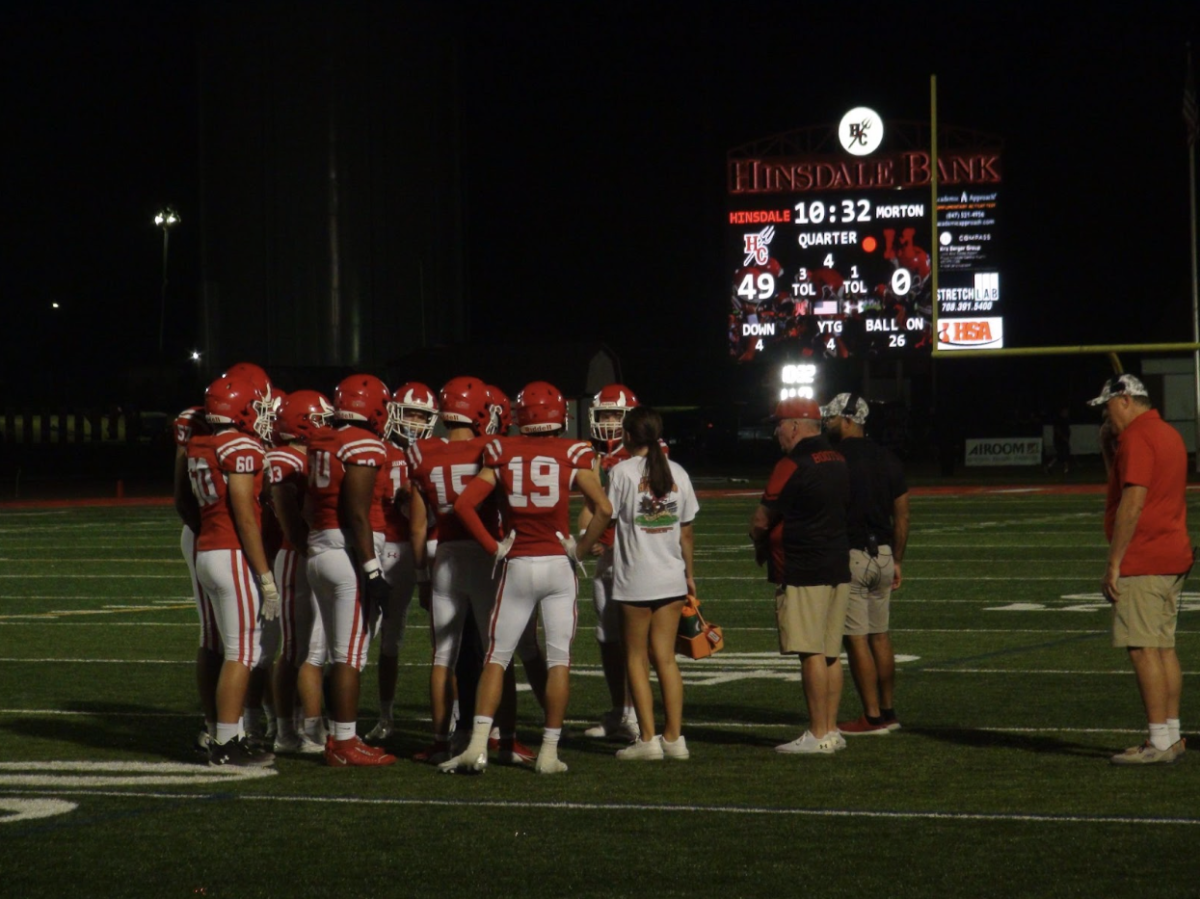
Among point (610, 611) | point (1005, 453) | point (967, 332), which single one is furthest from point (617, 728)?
point (1005, 453)

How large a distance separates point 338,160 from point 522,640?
1646 inches

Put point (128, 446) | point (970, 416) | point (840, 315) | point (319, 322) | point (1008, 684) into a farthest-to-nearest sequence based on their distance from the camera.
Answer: point (970, 416) → point (128, 446) → point (319, 322) → point (840, 315) → point (1008, 684)

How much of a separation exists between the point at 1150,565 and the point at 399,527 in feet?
11.5

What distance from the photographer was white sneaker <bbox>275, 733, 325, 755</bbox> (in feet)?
28.9

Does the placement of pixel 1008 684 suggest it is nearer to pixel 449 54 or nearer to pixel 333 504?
pixel 333 504

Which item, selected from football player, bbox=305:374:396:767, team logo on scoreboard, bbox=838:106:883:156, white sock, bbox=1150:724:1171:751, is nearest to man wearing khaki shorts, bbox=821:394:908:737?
white sock, bbox=1150:724:1171:751

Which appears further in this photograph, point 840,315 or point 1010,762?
point 840,315

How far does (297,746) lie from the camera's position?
29.2ft

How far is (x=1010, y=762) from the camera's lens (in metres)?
8.23

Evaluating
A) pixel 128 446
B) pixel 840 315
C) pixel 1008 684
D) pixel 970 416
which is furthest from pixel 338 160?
pixel 1008 684

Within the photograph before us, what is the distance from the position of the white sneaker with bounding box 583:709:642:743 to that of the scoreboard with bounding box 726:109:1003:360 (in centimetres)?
3484

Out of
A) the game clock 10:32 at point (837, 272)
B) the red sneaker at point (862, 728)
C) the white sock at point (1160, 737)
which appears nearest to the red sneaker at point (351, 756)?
the red sneaker at point (862, 728)

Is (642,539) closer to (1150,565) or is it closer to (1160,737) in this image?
(1150,565)

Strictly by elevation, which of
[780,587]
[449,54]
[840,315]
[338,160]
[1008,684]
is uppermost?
[449,54]
